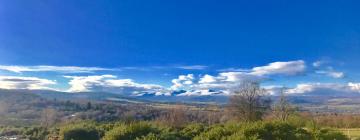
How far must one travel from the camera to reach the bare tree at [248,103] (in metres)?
53.7

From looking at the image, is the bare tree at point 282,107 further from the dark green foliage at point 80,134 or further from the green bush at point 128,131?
the green bush at point 128,131

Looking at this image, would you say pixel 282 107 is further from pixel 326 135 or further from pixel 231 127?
pixel 231 127

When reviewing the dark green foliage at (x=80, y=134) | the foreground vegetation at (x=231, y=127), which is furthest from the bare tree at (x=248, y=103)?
the dark green foliage at (x=80, y=134)

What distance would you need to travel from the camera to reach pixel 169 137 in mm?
22047

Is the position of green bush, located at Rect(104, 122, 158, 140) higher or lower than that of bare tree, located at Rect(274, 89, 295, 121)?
lower

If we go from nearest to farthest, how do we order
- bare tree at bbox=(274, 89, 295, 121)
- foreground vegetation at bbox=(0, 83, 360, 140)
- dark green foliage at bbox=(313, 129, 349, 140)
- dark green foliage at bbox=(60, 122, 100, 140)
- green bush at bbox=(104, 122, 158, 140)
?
green bush at bbox=(104, 122, 158, 140), foreground vegetation at bbox=(0, 83, 360, 140), dark green foliage at bbox=(313, 129, 349, 140), dark green foliage at bbox=(60, 122, 100, 140), bare tree at bbox=(274, 89, 295, 121)

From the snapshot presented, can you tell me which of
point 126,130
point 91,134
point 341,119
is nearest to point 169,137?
point 126,130

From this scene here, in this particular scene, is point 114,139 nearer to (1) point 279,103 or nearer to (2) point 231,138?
(2) point 231,138

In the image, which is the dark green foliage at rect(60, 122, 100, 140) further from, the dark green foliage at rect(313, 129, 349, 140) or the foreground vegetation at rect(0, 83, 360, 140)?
the dark green foliage at rect(313, 129, 349, 140)

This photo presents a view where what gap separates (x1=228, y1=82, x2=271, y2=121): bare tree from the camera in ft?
176

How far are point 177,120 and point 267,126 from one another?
4468 centimetres

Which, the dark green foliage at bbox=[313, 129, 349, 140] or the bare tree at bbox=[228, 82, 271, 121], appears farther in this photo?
the bare tree at bbox=[228, 82, 271, 121]

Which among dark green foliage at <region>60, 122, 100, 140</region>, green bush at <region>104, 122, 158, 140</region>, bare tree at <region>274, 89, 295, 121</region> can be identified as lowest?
dark green foliage at <region>60, 122, 100, 140</region>

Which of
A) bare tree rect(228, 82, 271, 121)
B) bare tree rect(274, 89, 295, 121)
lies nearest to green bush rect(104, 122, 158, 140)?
bare tree rect(228, 82, 271, 121)
